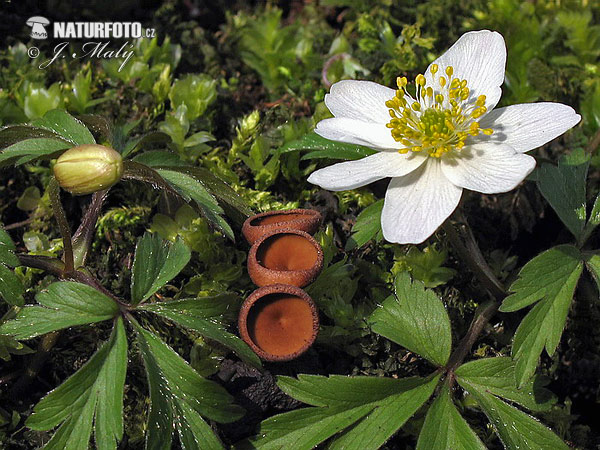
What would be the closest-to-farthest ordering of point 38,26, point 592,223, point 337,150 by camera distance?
point 592,223
point 337,150
point 38,26

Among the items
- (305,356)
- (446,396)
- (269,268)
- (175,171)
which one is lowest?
(305,356)

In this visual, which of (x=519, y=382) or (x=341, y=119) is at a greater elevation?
(x=341, y=119)

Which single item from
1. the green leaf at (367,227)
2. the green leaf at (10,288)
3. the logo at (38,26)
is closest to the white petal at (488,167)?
the green leaf at (367,227)

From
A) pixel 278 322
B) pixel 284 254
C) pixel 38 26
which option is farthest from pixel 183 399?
pixel 38 26

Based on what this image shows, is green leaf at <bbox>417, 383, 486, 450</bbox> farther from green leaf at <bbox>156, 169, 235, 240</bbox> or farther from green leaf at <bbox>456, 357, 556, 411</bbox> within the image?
green leaf at <bbox>156, 169, 235, 240</bbox>

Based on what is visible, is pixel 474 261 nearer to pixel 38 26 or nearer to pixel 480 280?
pixel 480 280

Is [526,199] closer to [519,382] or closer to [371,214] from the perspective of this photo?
[371,214]

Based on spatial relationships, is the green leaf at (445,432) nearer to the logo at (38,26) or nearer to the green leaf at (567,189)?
the green leaf at (567,189)

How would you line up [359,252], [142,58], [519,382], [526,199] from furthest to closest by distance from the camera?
[142,58], [526,199], [359,252], [519,382]

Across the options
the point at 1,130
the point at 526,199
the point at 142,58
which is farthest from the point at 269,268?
the point at 142,58
